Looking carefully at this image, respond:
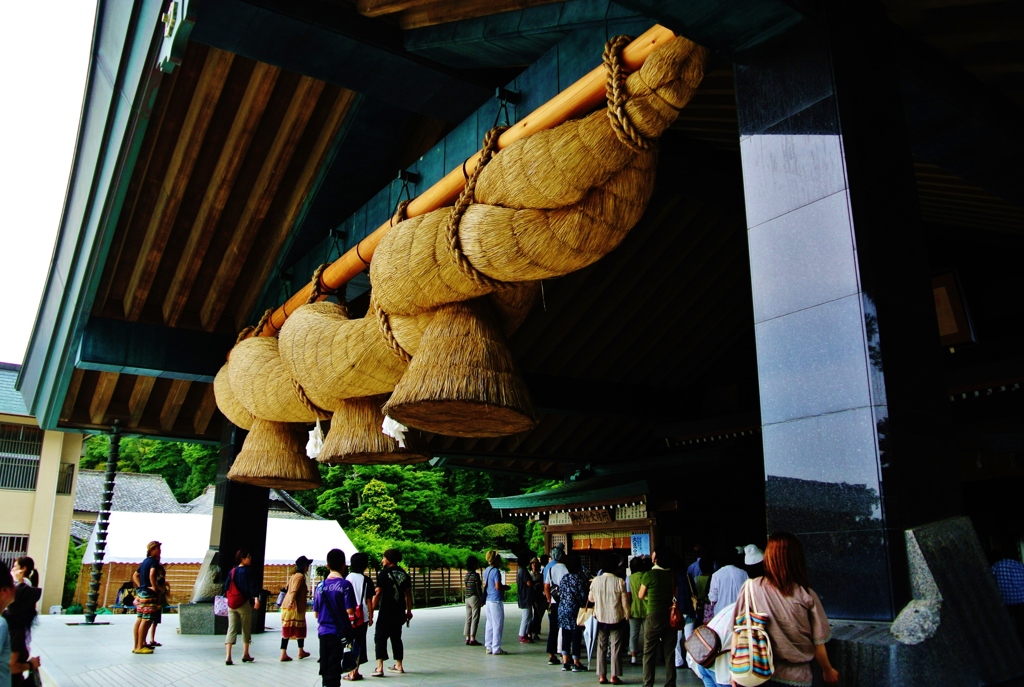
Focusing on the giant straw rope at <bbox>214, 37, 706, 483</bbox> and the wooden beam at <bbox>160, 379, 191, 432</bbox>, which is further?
the wooden beam at <bbox>160, 379, 191, 432</bbox>

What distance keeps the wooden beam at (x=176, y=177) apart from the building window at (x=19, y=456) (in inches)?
470

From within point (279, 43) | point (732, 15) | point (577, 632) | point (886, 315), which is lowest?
point (577, 632)

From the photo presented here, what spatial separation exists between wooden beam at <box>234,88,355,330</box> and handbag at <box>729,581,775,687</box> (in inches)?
237

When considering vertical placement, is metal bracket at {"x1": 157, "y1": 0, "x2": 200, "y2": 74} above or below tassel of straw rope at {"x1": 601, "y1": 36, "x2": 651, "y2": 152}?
above

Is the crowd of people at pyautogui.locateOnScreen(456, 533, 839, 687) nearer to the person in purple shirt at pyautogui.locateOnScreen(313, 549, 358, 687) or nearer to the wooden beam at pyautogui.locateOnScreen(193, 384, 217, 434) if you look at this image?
the person in purple shirt at pyautogui.locateOnScreen(313, 549, 358, 687)

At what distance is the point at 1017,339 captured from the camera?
742cm

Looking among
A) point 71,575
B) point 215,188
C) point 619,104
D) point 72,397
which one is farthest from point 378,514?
point 619,104

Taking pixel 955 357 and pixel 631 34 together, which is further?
pixel 955 357

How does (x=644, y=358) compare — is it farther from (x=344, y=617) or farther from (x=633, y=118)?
(x=633, y=118)

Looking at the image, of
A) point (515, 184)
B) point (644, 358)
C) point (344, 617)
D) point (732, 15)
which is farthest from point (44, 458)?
point (732, 15)

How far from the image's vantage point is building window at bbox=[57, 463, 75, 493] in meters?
18.5

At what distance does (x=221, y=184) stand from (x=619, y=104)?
5398mm

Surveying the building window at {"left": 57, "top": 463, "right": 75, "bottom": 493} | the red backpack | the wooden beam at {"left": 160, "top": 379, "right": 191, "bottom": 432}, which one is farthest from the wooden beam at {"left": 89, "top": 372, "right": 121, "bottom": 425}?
the building window at {"left": 57, "top": 463, "right": 75, "bottom": 493}

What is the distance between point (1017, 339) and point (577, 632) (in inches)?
195
